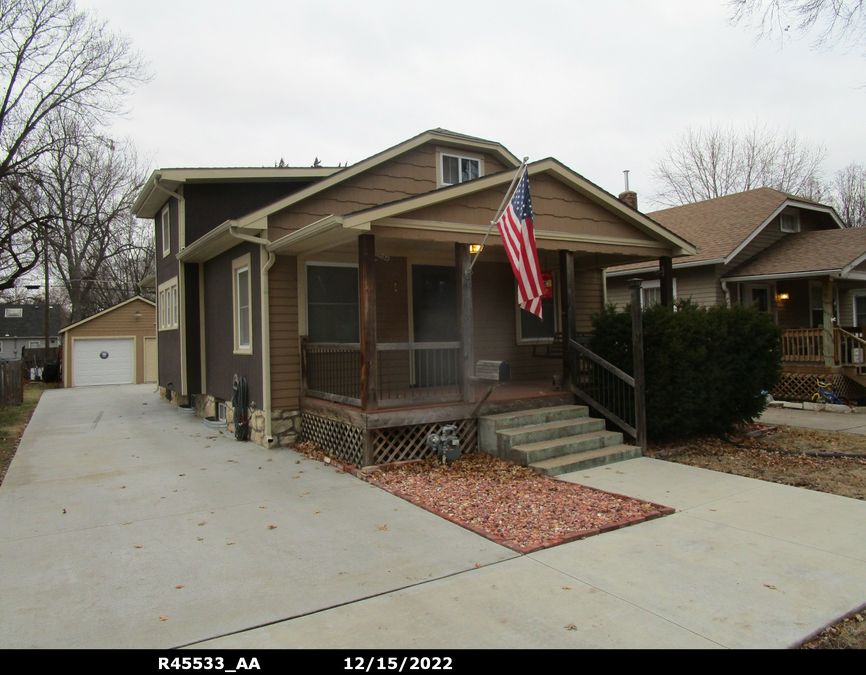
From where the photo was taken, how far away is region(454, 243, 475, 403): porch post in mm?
7348

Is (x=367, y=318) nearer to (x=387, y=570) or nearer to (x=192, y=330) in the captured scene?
(x=387, y=570)

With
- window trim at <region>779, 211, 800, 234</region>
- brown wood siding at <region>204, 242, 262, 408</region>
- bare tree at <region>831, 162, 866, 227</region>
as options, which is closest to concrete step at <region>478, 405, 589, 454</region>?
brown wood siding at <region>204, 242, 262, 408</region>

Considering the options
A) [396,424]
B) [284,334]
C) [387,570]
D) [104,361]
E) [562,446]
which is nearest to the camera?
[387,570]

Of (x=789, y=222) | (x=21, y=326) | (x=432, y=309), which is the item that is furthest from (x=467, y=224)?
(x=21, y=326)

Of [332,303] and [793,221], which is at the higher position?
[793,221]

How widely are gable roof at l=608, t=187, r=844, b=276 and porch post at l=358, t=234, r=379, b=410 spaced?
9692 mm

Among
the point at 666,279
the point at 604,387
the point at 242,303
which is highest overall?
the point at 666,279

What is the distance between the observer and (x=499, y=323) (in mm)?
10672

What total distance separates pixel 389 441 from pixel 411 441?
0.27 m

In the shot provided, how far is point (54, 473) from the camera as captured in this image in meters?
7.23

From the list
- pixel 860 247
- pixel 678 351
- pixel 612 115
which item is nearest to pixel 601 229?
pixel 678 351

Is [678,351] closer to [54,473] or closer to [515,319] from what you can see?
[515,319]

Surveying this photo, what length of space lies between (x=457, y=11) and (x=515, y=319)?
538cm

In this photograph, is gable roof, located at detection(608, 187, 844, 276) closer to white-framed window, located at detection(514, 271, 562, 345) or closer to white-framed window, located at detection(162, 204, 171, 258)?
white-framed window, located at detection(514, 271, 562, 345)
